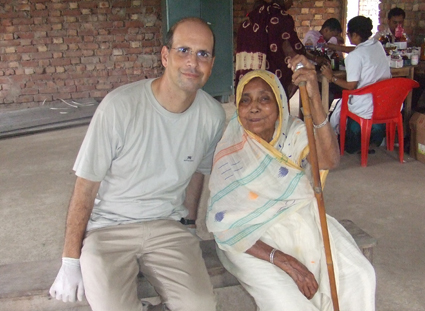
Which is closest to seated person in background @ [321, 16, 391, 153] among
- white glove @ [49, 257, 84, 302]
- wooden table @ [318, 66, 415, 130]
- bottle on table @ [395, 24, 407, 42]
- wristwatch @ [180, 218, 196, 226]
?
wooden table @ [318, 66, 415, 130]

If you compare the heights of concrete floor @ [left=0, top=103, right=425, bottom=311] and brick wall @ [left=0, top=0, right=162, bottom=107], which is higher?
brick wall @ [left=0, top=0, right=162, bottom=107]

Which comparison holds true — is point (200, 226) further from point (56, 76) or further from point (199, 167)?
point (56, 76)

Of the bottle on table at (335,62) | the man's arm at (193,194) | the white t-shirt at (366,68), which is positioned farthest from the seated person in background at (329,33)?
the man's arm at (193,194)

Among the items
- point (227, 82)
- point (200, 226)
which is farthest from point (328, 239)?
point (227, 82)

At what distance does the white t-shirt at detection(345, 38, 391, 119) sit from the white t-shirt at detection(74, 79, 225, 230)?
2.27 metres

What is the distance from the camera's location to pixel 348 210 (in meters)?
3.03

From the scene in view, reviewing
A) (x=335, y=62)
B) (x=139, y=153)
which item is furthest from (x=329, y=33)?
(x=139, y=153)

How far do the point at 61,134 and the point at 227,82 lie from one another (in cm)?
247

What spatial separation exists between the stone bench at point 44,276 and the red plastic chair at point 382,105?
203cm

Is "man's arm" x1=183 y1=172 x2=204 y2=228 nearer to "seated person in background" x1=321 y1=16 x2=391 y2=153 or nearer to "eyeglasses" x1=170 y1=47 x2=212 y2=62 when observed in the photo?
"eyeglasses" x1=170 y1=47 x2=212 y2=62

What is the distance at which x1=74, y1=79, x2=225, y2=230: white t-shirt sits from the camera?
1.64 m

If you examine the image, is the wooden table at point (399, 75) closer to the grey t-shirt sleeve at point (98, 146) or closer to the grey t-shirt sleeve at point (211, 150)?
Result: the grey t-shirt sleeve at point (211, 150)

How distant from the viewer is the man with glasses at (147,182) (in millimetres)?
1575

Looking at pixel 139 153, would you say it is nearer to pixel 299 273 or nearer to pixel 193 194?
pixel 193 194
